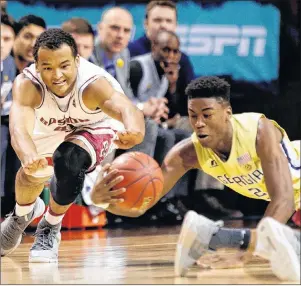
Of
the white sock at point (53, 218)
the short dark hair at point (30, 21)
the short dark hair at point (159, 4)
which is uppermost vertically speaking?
the short dark hair at point (159, 4)

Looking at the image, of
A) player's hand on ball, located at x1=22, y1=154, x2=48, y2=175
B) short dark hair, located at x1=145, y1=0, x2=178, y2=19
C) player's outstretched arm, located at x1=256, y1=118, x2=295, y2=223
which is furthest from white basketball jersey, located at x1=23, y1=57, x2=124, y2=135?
short dark hair, located at x1=145, y1=0, x2=178, y2=19

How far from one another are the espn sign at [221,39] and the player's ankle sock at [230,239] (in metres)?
4.47

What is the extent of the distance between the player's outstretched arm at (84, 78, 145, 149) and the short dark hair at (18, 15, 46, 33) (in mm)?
2830

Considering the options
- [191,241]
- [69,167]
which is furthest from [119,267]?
[69,167]

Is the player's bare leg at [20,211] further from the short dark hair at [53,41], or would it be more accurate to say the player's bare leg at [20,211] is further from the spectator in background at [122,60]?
the spectator in background at [122,60]

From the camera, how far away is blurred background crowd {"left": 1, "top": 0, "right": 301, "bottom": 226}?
7812mm

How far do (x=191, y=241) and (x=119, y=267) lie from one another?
629mm

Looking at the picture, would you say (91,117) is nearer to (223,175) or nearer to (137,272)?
(223,175)

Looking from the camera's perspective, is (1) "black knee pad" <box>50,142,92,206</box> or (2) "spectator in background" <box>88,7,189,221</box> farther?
(2) "spectator in background" <box>88,7,189,221</box>

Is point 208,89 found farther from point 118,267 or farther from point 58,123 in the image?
point 58,123

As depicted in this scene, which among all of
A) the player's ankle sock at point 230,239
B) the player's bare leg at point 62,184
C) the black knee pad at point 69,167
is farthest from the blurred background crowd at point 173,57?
the player's ankle sock at point 230,239

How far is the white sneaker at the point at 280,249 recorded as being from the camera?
11.7 ft

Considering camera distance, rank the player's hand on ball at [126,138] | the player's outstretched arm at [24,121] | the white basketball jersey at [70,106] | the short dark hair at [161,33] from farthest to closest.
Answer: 1. the short dark hair at [161,33]
2. the white basketball jersey at [70,106]
3. the player's outstretched arm at [24,121]
4. the player's hand on ball at [126,138]

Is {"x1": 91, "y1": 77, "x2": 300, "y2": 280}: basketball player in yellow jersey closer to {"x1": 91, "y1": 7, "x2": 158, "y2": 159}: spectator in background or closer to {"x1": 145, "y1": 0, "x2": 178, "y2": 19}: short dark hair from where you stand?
{"x1": 91, "y1": 7, "x2": 158, "y2": 159}: spectator in background
